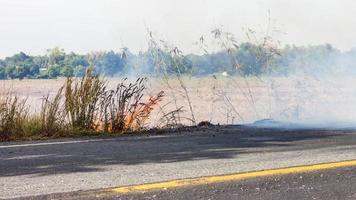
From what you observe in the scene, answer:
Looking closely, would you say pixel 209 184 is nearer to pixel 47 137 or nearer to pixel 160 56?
pixel 47 137

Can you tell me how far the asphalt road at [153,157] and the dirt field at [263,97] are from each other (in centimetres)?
335

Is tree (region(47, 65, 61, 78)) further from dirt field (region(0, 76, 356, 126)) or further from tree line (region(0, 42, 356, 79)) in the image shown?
dirt field (region(0, 76, 356, 126))

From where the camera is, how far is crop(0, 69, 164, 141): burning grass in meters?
9.46

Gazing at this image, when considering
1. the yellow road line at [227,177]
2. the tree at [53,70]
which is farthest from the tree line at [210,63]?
the yellow road line at [227,177]

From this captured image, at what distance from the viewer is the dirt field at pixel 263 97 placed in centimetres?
1327

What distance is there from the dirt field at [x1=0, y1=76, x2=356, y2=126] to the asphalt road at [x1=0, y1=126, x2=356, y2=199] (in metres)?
3.35

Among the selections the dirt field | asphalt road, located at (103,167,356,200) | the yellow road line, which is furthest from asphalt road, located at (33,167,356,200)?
the dirt field

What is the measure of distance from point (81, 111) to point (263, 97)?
21.8 ft

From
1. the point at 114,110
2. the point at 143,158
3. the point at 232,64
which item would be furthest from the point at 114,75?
the point at 143,158

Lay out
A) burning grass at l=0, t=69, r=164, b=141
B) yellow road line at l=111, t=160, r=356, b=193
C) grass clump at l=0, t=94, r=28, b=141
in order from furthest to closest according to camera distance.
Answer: burning grass at l=0, t=69, r=164, b=141, grass clump at l=0, t=94, r=28, b=141, yellow road line at l=111, t=160, r=356, b=193

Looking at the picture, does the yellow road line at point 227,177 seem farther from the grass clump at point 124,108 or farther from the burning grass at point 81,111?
the grass clump at point 124,108

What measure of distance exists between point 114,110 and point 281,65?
9.06 meters

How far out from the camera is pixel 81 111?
10227mm

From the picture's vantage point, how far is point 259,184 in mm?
5012
